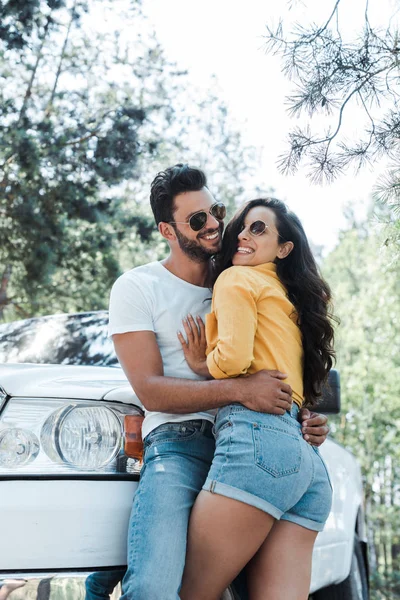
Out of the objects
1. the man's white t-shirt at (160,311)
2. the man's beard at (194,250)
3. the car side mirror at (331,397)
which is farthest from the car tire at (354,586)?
the man's beard at (194,250)

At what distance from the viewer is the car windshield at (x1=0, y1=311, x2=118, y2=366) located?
342cm

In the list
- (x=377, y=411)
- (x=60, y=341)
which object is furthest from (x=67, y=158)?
(x=377, y=411)

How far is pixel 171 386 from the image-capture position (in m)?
2.35

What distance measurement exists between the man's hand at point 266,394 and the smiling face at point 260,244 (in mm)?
485

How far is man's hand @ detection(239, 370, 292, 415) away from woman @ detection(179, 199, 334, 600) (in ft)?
0.08

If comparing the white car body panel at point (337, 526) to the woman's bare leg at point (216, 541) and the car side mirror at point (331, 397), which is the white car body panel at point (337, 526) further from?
the woman's bare leg at point (216, 541)

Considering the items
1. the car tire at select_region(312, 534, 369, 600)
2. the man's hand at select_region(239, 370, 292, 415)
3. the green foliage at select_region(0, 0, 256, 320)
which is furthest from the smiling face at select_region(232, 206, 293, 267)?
the green foliage at select_region(0, 0, 256, 320)

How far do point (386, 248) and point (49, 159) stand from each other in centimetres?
870

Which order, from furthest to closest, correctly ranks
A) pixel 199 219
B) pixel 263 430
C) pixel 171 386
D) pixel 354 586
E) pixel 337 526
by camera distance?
pixel 354 586, pixel 337 526, pixel 199 219, pixel 171 386, pixel 263 430

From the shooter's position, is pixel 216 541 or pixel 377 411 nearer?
pixel 216 541

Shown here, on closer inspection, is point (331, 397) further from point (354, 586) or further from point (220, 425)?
point (354, 586)

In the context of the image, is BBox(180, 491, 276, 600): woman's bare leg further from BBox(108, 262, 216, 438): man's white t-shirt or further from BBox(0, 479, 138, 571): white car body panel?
BBox(108, 262, 216, 438): man's white t-shirt

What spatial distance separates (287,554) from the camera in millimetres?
2289

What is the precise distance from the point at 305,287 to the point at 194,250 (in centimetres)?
44
